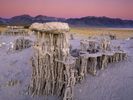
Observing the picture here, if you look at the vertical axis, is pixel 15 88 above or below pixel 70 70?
below

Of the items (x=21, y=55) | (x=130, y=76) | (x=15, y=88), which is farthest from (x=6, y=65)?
(x=130, y=76)

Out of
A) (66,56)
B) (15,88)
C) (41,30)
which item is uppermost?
(41,30)

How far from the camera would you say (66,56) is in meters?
13.1

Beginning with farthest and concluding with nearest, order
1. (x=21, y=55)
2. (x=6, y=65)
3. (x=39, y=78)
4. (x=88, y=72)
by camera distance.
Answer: (x=21, y=55)
(x=6, y=65)
(x=88, y=72)
(x=39, y=78)

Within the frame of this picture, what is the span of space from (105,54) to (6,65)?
7.57 m

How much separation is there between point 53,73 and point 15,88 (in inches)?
111

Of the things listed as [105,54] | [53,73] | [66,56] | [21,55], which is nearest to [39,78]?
[53,73]

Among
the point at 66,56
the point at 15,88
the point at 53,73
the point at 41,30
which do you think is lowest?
the point at 15,88

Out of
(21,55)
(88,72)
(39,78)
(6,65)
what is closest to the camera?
(39,78)

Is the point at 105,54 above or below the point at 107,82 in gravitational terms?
above

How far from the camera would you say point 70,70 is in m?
12.6

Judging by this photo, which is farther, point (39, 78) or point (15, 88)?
point (15, 88)

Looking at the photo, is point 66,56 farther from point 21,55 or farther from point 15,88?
point 21,55

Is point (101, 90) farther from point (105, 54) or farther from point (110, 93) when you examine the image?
point (105, 54)
